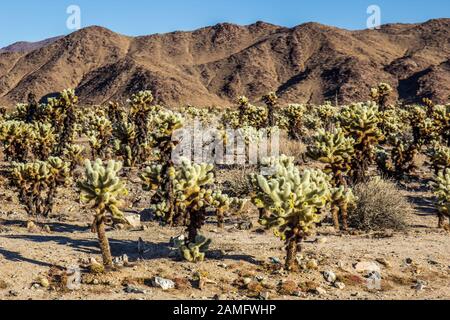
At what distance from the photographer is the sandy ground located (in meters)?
7.89

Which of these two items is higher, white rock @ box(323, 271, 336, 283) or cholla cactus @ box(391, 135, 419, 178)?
cholla cactus @ box(391, 135, 419, 178)

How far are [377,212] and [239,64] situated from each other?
9661cm

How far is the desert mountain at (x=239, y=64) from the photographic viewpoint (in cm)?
8938

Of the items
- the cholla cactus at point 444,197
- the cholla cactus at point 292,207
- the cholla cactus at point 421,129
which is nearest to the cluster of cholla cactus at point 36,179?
the cholla cactus at point 292,207

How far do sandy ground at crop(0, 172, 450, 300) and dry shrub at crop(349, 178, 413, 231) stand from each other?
48 cm

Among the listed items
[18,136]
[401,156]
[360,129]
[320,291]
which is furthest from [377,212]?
[18,136]

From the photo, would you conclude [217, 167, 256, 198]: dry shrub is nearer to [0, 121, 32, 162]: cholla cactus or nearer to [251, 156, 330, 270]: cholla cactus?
[251, 156, 330, 270]: cholla cactus

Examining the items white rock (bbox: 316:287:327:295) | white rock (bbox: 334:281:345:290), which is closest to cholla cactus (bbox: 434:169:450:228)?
white rock (bbox: 334:281:345:290)

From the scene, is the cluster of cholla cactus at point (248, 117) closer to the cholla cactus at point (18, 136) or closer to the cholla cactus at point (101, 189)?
the cholla cactus at point (18, 136)

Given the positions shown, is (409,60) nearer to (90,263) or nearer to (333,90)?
(333,90)

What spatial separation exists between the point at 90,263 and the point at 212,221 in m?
4.77

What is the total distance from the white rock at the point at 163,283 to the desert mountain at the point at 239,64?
→ 76216 mm

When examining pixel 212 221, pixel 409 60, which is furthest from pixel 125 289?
pixel 409 60

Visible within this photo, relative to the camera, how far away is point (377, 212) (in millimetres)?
12508
